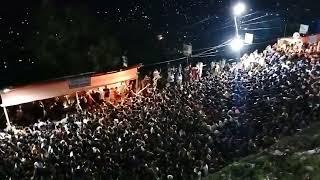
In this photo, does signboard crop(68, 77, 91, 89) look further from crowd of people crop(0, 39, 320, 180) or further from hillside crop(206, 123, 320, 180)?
hillside crop(206, 123, 320, 180)

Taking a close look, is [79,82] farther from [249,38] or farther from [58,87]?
[249,38]

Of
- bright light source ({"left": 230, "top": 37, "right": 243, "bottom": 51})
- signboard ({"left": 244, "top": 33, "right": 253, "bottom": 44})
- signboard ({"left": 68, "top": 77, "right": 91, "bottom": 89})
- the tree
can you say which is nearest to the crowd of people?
signboard ({"left": 68, "top": 77, "right": 91, "bottom": 89})

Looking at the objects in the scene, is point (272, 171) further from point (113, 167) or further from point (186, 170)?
point (113, 167)

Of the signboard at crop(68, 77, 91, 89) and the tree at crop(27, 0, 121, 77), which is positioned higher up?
the tree at crop(27, 0, 121, 77)

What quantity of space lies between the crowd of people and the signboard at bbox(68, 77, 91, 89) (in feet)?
Result: 4.43

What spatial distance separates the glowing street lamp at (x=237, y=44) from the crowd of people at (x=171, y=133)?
6641 mm

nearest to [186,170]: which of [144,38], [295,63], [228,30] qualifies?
[295,63]

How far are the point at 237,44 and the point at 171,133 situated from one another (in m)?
13.1

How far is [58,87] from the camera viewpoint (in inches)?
691

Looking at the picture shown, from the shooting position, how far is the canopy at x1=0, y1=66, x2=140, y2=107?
16.5 metres

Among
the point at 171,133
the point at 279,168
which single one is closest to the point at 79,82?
the point at 171,133

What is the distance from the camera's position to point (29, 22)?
67.2ft

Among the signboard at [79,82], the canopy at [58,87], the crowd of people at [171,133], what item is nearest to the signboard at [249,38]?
the crowd of people at [171,133]

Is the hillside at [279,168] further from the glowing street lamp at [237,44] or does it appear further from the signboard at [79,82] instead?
the glowing street lamp at [237,44]
